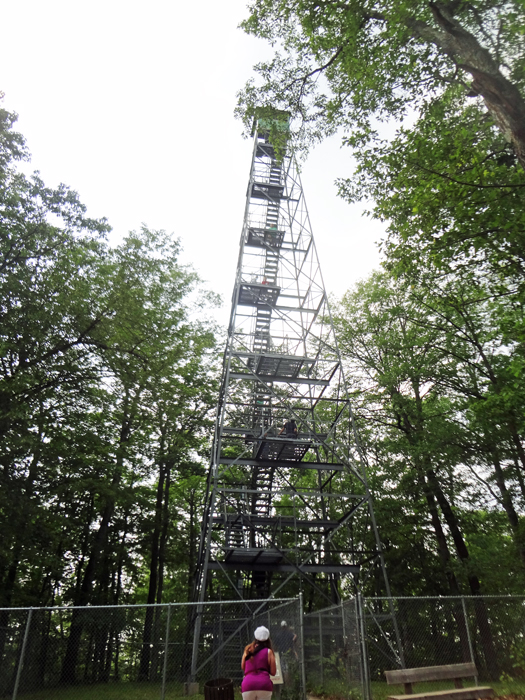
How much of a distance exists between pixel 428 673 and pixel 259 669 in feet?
11.7

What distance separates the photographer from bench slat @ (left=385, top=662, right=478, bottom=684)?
25.3 ft

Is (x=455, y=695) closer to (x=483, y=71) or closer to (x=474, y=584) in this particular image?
(x=483, y=71)

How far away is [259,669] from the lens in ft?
20.1

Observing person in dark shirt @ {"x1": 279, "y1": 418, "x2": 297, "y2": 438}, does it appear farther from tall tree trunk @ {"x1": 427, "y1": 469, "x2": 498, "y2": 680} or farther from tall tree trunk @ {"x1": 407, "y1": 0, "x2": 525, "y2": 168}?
tall tree trunk @ {"x1": 407, "y1": 0, "x2": 525, "y2": 168}

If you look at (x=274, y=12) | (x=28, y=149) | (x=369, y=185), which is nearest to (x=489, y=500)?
(x=369, y=185)

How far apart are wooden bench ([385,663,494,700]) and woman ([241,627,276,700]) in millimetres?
2139

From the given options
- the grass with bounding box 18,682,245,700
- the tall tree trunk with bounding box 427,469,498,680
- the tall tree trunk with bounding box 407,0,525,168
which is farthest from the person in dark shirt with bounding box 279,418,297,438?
the tall tree trunk with bounding box 407,0,525,168

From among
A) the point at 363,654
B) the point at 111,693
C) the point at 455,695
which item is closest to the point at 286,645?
the point at 363,654

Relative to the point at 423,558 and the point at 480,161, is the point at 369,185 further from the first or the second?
the point at 423,558

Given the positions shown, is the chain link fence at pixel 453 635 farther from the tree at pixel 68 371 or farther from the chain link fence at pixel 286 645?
the tree at pixel 68 371

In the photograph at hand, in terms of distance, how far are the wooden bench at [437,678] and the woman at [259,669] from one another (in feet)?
7.02

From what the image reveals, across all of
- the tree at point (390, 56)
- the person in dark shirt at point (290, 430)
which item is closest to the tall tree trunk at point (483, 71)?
Result: the tree at point (390, 56)

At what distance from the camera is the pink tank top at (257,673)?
6.01 meters

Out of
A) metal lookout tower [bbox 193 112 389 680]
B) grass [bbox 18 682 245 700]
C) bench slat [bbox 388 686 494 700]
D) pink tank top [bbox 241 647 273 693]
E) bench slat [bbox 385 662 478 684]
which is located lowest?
grass [bbox 18 682 245 700]
